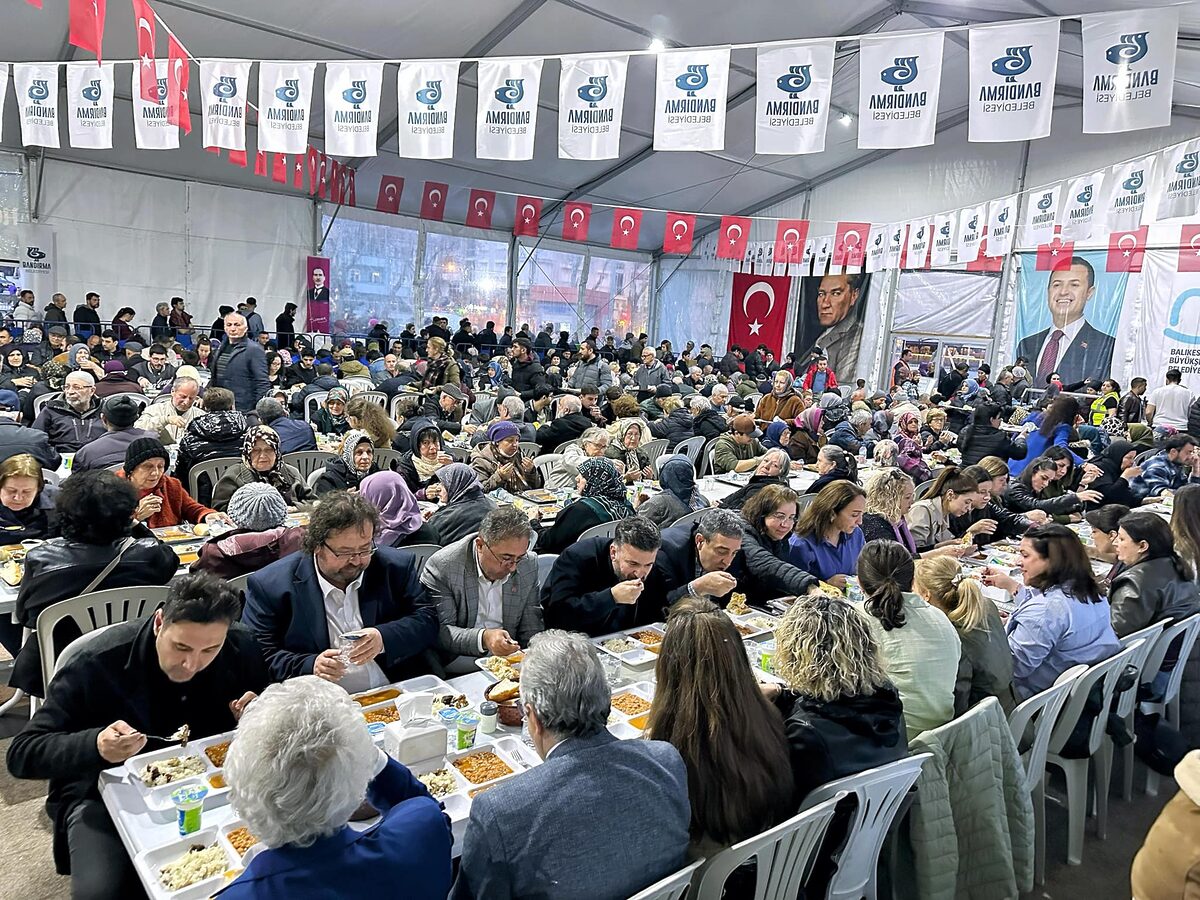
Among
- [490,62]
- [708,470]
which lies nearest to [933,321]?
[708,470]

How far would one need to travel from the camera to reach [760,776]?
2.08 metres

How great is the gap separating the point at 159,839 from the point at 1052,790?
407cm

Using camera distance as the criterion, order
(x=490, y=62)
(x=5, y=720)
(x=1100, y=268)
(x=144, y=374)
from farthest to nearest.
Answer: (x=1100, y=268) → (x=144, y=374) → (x=490, y=62) → (x=5, y=720)

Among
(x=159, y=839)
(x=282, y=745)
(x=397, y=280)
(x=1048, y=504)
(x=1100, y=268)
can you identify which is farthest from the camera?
(x=397, y=280)

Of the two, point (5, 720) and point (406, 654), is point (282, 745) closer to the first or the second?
point (406, 654)

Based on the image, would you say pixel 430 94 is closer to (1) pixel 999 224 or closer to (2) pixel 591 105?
(2) pixel 591 105

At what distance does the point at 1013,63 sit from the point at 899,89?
0.81m

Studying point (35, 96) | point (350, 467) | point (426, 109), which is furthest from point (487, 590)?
point (35, 96)

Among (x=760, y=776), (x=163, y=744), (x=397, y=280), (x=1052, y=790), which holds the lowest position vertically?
(x=1052, y=790)

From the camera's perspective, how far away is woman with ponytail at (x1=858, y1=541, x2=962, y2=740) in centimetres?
273

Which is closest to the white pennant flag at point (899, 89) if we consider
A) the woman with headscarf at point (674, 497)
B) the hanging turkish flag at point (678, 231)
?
the woman with headscarf at point (674, 497)

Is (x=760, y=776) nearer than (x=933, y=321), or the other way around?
(x=760, y=776)

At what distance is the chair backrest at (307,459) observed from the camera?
616 centimetres

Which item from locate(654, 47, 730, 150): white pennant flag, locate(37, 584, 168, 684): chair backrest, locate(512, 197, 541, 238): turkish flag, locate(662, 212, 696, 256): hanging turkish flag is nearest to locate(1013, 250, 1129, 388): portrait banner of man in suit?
locate(662, 212, 696, 256): hanging turkish flag
